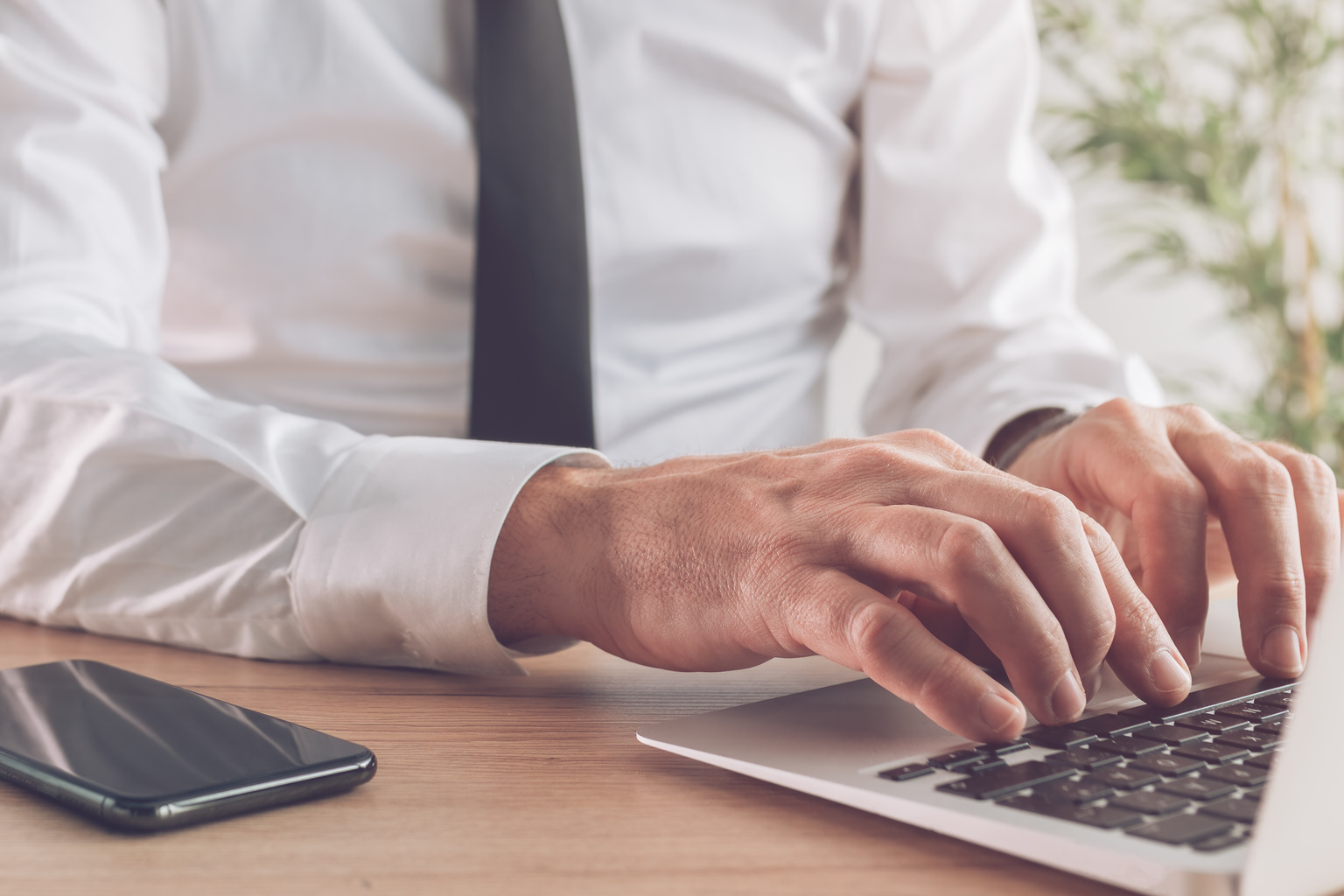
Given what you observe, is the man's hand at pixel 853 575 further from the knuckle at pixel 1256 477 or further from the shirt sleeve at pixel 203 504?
the knuckle at pixel 1256 477

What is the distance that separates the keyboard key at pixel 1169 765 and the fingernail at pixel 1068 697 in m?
0.03

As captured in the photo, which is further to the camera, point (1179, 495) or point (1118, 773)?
point (1179, 495)

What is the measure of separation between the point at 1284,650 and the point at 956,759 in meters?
0.22

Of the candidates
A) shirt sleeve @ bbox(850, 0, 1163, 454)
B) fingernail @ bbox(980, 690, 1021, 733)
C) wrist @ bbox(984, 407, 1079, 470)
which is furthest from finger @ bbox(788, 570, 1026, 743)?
shirt sleeve @ bbox(850, 0, 1163, 454)

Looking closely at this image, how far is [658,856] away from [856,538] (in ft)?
0.52

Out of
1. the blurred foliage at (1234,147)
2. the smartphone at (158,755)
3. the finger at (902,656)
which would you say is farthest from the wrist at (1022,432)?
the blurred foliage at (1234,147)

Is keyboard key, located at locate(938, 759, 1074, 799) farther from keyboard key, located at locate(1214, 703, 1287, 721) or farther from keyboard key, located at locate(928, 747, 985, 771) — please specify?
keyboard key, located at locate(1214, 703, 1287, 721)

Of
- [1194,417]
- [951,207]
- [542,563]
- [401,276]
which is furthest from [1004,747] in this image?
[951,207]

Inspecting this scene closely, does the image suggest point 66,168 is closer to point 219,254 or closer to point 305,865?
point 219,254

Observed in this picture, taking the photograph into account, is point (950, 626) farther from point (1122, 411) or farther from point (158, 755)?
point (158, 755)

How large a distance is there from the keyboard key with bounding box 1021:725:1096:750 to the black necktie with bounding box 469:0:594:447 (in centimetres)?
48

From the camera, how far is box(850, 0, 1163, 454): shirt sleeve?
1104mm

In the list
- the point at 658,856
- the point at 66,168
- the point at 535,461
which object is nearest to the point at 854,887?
the point at 658,856

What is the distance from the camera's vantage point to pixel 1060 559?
39cm
